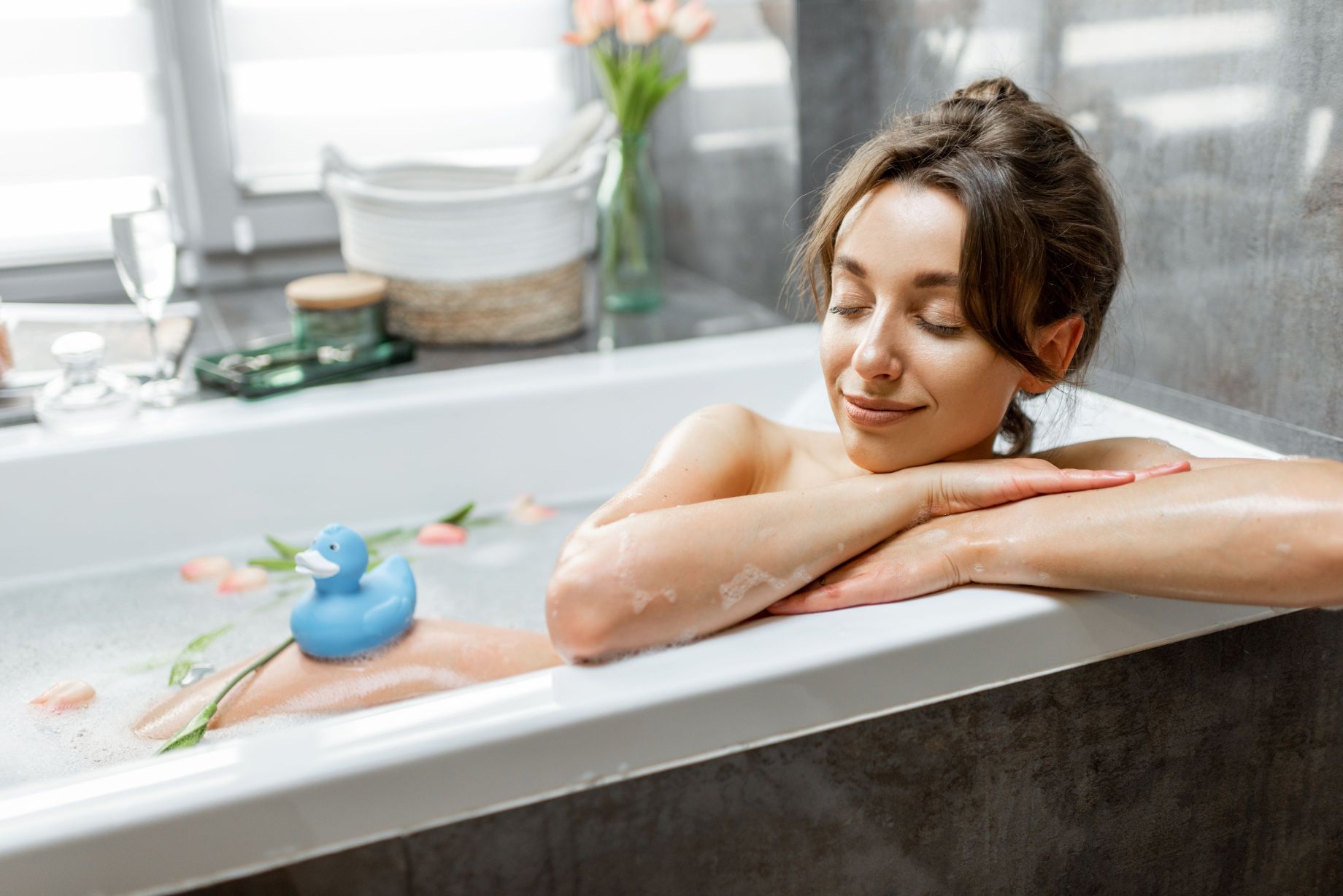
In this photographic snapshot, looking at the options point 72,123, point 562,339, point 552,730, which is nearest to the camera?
point 552,730

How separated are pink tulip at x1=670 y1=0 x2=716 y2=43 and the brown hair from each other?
0.98m

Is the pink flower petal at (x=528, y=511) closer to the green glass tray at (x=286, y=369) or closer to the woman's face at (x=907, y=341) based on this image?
the green glass tray at (x=286, y=369)

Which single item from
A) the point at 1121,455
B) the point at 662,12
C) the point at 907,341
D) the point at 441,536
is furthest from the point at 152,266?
the point at 1121,455

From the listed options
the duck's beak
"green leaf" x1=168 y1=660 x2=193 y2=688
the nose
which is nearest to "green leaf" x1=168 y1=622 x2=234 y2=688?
"green leaf" x1=168 y1=660 x2=193 y2=688

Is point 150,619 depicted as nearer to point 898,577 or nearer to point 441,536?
point 441,536

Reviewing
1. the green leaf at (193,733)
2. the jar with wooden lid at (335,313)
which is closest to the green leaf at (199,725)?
the green leaf at (193,733)

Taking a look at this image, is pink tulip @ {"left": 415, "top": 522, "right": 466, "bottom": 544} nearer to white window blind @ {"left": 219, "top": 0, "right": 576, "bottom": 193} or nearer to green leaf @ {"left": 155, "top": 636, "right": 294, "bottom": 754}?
green leaf @ {"left": 155, "top": 636, "right": 294, "bottom": 754}

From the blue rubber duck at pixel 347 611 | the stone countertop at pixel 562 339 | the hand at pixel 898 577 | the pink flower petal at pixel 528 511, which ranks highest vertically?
the stone countertop at pixel 562 339

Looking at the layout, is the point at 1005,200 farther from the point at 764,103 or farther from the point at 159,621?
the point at 764,103

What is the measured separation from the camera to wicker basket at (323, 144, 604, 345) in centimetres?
194

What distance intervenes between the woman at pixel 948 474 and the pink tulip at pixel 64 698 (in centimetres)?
63

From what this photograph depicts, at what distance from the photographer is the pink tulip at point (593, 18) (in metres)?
2.02

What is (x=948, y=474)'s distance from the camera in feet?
3.37

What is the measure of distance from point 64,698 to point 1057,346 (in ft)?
3.41
